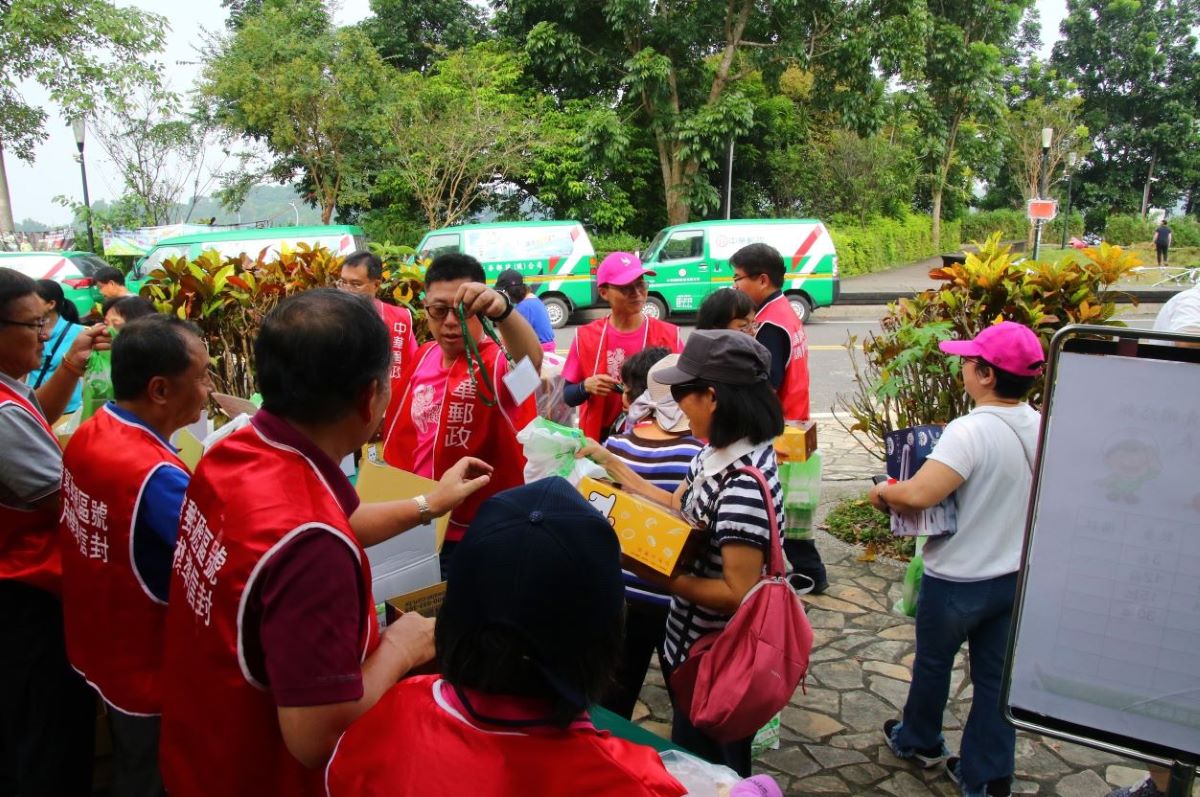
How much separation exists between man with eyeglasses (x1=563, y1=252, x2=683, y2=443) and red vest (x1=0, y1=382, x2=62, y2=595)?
2398 millimetres

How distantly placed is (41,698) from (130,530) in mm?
949

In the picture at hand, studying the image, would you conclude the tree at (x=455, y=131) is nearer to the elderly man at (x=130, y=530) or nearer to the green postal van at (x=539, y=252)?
the green postal van at (x=539, y=252)

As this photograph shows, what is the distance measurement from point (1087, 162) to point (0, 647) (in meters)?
44.4

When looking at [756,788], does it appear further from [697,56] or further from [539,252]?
[697,56]

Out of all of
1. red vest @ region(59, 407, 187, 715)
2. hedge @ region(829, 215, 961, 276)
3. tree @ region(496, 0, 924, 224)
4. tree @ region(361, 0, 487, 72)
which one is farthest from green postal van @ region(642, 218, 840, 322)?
red vest @ region(59, 407, 187, 715)

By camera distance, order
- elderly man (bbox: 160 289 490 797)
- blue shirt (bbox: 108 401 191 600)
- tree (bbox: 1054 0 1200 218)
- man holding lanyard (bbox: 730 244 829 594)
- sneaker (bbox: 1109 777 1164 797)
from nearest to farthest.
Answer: elderly man (bbox: 160 289 490 797)
blue shirt (bbox: 108 401 191 600)
sneaker (bbox: 1109 777 1164 797)
man holding lanyard (bbox: 730 244 829 594)
tree (bbox: 1054 0 1200 218)

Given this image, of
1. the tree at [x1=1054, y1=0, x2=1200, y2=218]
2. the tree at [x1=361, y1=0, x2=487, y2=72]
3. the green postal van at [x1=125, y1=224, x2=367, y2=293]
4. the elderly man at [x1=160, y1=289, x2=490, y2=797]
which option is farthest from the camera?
the tree at [x1=1054, y1=0, x2=1200, y2=218]

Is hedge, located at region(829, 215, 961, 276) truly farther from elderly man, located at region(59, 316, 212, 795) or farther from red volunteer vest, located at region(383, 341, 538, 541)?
elderly man, located at region(59, 316, 212, 795)

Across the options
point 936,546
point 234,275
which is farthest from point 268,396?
point 234,275

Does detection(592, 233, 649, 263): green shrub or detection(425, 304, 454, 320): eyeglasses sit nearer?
detection(425, 304, 454, 320): eyeglasses

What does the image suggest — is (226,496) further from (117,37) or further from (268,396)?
(117,37)

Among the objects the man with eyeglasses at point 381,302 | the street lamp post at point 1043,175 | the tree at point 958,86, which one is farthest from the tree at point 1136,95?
the man with eyeglasses at point 381,302

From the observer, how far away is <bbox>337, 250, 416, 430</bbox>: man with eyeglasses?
4.68 meters

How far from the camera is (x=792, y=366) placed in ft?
14.1
